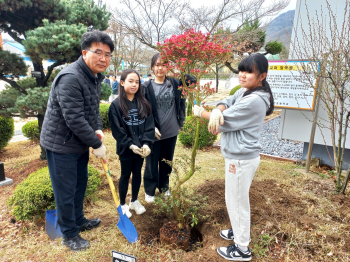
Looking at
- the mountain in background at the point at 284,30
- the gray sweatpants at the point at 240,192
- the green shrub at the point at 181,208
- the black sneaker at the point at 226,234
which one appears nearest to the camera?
the gray sweatpants at the point at 240,192

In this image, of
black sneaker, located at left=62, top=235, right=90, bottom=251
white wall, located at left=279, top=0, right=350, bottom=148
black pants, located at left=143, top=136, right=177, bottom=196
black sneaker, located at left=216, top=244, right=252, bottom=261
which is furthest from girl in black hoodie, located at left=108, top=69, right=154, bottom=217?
white wall, located at left=279, top=0, right=350, bottom=148

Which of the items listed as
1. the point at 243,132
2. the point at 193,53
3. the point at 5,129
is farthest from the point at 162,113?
the point at 5,129

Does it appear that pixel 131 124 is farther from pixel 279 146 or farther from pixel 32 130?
pixel 279 146

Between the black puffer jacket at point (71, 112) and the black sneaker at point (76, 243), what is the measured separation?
2.89 feet

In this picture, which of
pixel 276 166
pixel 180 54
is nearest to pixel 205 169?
pixel 276 166

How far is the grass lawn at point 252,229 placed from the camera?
7.06 ft

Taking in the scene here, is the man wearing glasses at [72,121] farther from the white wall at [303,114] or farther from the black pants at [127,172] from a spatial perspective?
the white wall at [303,114]

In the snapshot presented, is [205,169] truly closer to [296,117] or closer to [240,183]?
[296,117]

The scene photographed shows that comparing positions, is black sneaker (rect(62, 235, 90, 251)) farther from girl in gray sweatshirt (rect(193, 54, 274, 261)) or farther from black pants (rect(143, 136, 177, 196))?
girl in gray sweatshirt (rect(193, 54, 274, 261))

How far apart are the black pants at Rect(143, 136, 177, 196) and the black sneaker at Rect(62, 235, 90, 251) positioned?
0.99 metres

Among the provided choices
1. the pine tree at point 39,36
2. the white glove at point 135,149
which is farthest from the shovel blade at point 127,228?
the pine tree at point 39,36

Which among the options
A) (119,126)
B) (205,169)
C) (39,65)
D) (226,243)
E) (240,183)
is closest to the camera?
(240,183)

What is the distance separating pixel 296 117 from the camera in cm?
476

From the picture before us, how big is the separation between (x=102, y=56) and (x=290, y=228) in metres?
2.54
